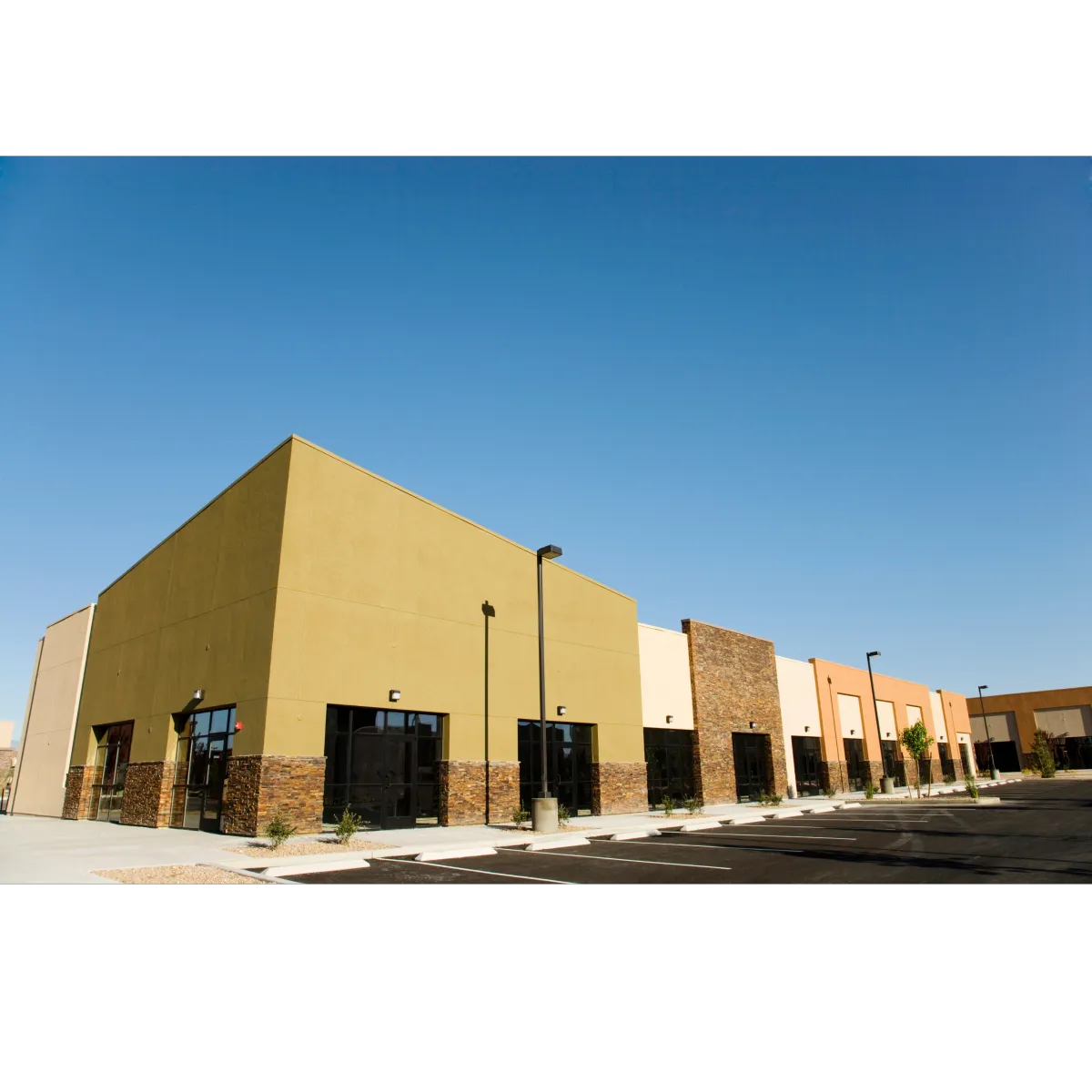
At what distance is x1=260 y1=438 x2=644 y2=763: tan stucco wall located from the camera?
719 inches

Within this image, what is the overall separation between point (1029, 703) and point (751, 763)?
5538 centimetres

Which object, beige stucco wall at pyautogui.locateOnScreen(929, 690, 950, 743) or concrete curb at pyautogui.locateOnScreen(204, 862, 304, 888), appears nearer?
concrete curb at pyautogui.locateOnScreen(204, 862, 304, 888)

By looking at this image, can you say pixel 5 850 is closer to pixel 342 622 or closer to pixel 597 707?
pixel 342 622

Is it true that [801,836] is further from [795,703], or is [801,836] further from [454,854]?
[795,703]

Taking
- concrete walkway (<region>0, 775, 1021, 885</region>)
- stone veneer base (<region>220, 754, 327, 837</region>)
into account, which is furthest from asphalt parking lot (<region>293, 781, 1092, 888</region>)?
stone veneer base (<region>220, 754, 327, 837</region>)

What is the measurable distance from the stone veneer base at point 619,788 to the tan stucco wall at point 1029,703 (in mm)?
63021

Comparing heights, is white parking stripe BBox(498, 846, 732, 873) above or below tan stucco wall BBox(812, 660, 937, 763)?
below

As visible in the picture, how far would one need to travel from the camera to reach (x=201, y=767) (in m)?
20.5

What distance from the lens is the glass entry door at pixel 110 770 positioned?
25297 mm

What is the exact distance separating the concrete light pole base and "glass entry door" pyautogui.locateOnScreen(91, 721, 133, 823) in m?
15.0

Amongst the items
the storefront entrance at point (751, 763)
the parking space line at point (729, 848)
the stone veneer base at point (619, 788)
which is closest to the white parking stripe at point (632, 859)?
the parking space line at point (729, 848)

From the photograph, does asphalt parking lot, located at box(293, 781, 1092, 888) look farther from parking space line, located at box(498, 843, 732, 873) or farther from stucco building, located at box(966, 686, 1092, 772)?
stucco building, located at box(966, 686, 1092, 772)

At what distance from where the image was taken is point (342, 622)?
1923 cm
